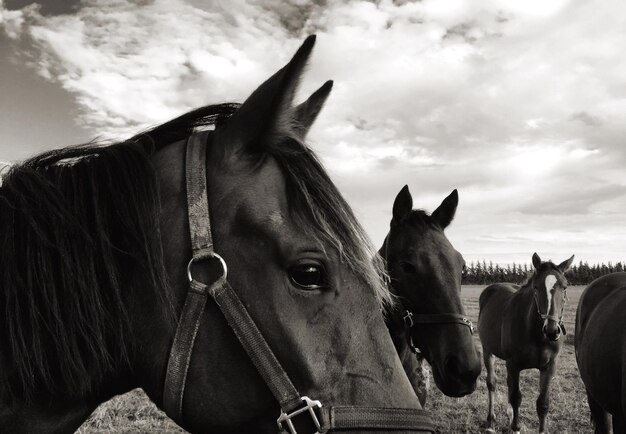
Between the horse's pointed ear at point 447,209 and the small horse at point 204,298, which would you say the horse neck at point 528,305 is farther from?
the small horse at point 204,298

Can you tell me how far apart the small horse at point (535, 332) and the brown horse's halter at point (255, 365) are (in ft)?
25.2

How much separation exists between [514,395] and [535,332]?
1328mm

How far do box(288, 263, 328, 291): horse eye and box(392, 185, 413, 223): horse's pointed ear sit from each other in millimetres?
3383

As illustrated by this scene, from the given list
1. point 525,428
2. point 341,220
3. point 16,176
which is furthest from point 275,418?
point 525,428

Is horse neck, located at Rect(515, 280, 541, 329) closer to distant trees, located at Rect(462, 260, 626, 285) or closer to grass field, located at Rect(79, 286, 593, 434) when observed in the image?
grass field, located at Rect(79, 286, 593, 434)

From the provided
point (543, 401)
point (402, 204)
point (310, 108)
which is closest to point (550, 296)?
A: point (543, 401)

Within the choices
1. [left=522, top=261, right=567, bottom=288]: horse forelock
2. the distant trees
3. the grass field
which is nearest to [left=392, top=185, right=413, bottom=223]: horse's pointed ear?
the grass field

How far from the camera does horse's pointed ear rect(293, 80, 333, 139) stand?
189 centimetres

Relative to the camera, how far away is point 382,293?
65.6 inches

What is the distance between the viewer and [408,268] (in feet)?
14.3

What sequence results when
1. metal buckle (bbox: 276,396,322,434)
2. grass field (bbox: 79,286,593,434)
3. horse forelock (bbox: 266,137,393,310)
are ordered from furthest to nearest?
grass field (bbox: 79,286,593,434), horse forelock (bbox: 266,137,393,310), metal buckle (bbox: 276,396,322,434)

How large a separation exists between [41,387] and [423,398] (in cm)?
425

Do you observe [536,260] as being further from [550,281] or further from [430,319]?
[430,319]

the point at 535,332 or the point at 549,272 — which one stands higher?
the point at 549,272
